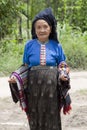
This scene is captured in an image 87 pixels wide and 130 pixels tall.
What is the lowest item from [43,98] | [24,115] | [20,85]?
[24,115]

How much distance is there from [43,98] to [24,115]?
216 cm

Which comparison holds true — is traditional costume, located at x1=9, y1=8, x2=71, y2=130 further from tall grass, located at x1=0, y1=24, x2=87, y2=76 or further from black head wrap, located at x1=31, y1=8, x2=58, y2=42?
tall grass, located at x1=0, y1=24, x2=87, y2=76

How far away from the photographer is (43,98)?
12.3 ft

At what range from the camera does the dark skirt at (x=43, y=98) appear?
372 centimetres

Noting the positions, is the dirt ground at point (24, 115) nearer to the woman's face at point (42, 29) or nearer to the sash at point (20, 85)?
the sash at point (20, 85)

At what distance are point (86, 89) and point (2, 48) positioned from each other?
3642mm

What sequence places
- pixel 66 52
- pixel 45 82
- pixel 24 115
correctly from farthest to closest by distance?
pixel 66 52 → pixel 24 115 → pixel 45 82

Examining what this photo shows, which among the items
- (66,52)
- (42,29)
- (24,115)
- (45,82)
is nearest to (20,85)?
(45,82)

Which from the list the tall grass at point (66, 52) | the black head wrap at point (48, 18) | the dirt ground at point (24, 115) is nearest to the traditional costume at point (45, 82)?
the black head wrap at point (48, 18)

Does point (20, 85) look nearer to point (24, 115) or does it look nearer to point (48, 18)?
point (48, 18)

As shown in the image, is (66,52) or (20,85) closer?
(20,85)

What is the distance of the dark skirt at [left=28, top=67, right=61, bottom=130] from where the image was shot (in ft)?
12.2

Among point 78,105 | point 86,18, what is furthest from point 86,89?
point 86,18

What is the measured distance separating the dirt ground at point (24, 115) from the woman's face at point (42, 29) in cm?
184
